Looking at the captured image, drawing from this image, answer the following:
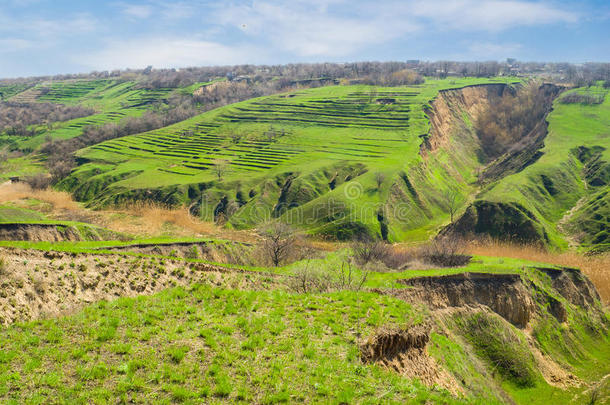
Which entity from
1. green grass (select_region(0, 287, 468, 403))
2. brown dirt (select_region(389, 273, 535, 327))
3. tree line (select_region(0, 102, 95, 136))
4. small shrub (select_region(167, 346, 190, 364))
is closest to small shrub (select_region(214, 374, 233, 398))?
green grass (select_region(0, 287, 468, 403))

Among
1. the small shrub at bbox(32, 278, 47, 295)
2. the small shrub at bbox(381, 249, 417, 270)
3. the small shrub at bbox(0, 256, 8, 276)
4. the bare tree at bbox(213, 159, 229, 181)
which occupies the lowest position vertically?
the small shrub at bbox(381, 249, 417, 270)

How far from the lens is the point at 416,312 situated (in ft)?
67.9

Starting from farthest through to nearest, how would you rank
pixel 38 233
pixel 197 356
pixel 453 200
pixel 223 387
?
pixel 453 200 < pixel 38 233 < pixel 197 356 < pixel 223 387

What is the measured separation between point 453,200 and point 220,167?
66.6 metres

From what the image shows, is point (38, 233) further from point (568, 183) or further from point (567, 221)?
point (568, 183)

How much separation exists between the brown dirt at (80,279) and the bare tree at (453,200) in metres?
77.2

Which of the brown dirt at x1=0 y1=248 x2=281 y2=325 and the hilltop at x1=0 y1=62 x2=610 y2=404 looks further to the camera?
the brown dirt at x1=0 y1=248 x2=281 y2=325

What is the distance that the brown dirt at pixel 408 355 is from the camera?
16.7m

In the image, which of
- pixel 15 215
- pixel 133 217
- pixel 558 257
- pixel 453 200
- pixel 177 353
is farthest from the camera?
pixel 453 200

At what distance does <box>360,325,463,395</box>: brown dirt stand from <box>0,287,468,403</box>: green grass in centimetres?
82

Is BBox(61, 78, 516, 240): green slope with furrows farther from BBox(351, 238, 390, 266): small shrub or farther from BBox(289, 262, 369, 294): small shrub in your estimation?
BBox(289, 262, 369, 294): small shrub

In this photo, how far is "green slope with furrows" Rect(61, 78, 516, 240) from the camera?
8438cm

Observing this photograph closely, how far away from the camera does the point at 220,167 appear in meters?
106

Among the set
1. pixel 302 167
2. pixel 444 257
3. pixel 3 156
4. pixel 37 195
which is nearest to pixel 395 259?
pixel 444 257
